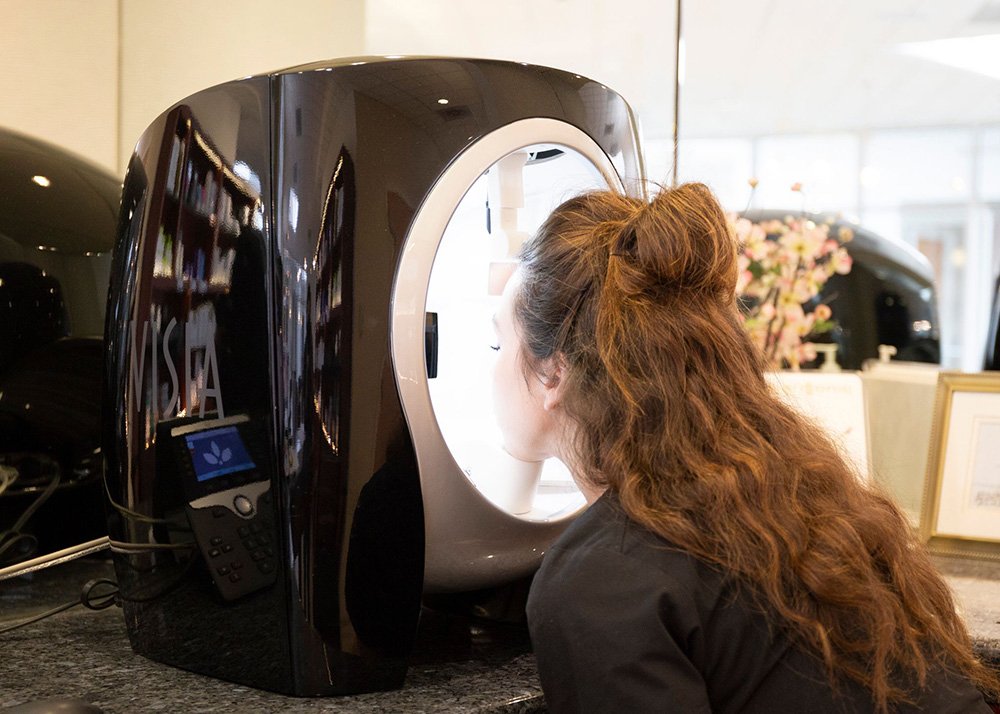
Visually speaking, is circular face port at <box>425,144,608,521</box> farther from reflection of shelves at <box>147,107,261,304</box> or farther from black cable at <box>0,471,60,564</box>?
black cable at <box>0,471,60,564</box>

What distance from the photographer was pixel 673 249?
567 millimetres

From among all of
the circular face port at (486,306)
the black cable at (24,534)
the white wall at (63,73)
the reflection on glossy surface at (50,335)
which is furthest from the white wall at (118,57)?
the circular face port at (486,306)

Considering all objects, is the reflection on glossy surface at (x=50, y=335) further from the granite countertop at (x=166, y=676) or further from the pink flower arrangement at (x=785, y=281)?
the pink flower arrangement at (x=785, y=281)

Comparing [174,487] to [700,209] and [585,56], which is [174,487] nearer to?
[700,209]

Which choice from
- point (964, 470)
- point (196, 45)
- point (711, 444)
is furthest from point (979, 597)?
point (196, 45)

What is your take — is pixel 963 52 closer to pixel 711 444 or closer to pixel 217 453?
pixel 711 444

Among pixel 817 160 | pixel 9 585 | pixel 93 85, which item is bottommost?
pixel 9 585

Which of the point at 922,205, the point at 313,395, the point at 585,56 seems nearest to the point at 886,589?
the point at 313,395

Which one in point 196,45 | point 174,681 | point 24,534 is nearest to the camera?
point 174,681

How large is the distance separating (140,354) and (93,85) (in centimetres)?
61

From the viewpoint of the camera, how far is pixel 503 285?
718 mm

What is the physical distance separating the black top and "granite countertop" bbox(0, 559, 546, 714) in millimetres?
86

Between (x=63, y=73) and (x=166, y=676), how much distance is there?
74 centimetres

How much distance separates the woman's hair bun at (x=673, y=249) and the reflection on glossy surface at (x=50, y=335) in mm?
466
